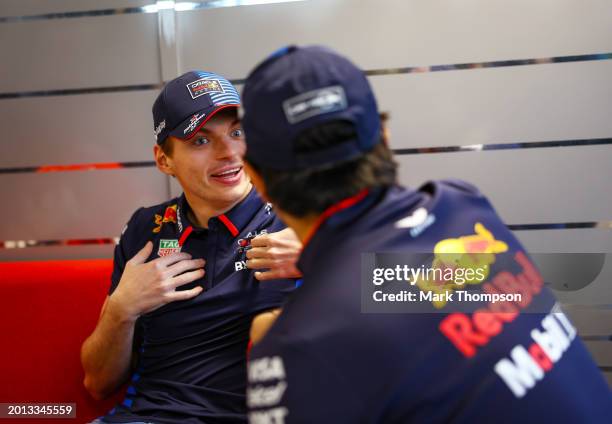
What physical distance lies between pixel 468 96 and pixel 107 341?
1.66m

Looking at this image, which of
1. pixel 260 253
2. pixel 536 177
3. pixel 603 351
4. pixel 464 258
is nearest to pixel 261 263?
pixel 260 253

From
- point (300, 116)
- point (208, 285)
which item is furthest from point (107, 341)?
point (300, 116)

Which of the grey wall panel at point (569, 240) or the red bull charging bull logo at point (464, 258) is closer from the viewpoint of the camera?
the red bull charging bull logo at point (464, 258)

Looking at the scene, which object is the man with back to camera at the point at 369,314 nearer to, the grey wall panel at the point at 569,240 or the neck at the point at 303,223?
the neck at the point at 303,223

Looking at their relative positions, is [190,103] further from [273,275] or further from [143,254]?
[273,275]

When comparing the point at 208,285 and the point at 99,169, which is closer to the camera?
the point at 208,285

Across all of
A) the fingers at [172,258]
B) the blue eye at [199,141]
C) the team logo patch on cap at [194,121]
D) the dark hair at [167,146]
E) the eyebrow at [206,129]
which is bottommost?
the fingers at [172,258]

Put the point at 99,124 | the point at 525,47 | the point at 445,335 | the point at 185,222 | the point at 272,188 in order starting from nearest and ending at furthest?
the point at 445,335
the point at 272,188
the point at 185,222
the point at 525,47
the point at 99,124

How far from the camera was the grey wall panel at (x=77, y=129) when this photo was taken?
254cm

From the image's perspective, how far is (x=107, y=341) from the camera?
6.06 feet

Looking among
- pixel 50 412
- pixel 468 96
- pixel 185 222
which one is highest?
pixel 468 96

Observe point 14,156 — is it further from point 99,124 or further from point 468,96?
point 468,96

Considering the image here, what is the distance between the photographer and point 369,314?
899 millimetres

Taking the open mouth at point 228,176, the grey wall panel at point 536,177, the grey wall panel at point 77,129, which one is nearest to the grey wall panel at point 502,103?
the grey wall panel at point 536,177
